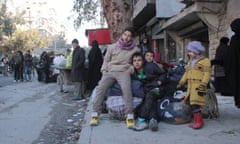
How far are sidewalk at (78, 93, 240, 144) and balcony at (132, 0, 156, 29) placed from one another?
11.2m

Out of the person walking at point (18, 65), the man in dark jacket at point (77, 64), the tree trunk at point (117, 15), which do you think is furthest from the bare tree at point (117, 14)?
the person walking at point (18, 65)

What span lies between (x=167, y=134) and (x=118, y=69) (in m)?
1.65

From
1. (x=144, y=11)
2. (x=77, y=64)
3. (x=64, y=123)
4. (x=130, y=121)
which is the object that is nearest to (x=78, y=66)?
(x=77, y=64)

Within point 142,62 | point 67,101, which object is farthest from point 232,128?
point 67,101

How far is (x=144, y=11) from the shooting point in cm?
1959

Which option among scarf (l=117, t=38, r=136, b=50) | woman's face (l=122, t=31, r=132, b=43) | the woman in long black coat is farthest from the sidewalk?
the woman in long black coat

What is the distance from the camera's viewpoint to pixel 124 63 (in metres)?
7.22

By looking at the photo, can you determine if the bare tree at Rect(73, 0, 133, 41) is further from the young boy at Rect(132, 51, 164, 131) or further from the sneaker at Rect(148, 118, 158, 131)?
the sneaker at Rect(148, 118, 158, 131)

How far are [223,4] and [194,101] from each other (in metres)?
6.03

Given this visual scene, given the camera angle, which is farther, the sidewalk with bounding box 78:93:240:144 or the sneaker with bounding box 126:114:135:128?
the sneaker with bounding box 126:114:135:128

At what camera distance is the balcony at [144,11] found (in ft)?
58.2

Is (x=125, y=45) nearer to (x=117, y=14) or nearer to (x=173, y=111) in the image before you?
(x=173, y=111)

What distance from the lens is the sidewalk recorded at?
5684 mm

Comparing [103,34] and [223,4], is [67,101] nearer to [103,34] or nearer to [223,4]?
[223,4]
